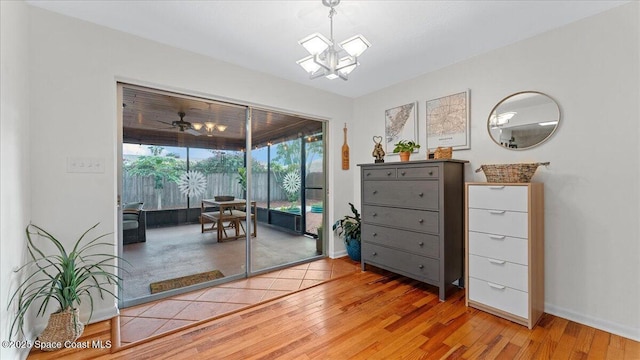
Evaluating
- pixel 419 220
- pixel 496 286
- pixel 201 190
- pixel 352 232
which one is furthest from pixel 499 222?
pixel 201 190

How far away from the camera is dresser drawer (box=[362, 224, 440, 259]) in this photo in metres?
2.47

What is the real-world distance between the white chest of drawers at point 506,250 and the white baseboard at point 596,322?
0.10 metres

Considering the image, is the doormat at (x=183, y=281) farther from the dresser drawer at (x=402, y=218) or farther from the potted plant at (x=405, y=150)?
Result: the potted plant at (x=405, y=150)

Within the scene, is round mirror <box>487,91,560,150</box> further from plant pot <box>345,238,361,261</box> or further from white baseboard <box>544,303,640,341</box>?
plant pot <box>345,238,361,261</box>

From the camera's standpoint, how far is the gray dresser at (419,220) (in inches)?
95.3

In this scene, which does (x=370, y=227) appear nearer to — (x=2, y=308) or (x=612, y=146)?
(x=612, y=146)

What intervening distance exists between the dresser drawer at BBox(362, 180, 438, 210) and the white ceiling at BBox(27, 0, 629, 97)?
1.32 meters

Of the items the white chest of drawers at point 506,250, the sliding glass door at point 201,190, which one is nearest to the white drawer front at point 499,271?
the white chest of drawers at point 506,250

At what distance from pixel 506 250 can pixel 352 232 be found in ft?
5.95

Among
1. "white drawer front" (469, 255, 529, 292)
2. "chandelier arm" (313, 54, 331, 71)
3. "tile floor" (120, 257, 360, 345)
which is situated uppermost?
"chandelier arm" (313, 54, 331, 71)

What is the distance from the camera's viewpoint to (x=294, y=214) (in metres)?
3.65

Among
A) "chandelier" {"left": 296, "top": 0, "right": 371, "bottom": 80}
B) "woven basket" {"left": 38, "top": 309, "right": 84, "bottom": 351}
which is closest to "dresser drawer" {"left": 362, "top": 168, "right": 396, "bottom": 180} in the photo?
"chandelier" {"left": 296, "top": 0, "right": 371, "bottom": 80}

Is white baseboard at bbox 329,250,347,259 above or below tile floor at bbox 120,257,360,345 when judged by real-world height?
above

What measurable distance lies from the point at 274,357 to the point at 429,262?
1.63 meters
